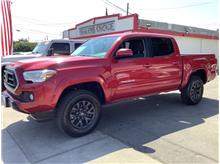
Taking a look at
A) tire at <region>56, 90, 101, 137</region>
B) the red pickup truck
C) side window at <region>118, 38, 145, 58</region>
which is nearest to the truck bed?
the red pickup truck

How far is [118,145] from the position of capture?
3965 millimetres

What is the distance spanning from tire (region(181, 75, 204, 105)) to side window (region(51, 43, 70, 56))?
486 cm

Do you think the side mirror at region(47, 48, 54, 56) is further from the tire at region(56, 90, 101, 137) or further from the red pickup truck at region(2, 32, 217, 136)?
the tire at region(56, 90, 101, 137)

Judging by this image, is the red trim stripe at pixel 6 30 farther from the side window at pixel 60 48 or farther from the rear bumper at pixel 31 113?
the rear bumper at pixel 31 113

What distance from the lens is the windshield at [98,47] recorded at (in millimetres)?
4928

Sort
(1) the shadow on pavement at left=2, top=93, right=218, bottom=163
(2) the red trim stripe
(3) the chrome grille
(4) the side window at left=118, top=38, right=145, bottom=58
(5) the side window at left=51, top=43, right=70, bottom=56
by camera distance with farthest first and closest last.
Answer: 1. (2) the red trim stripe
2. (5) the side window at left=51, top=43, right=70, bottom=56
3. (4) the side window at left=118, top=38, right=145, bottom=58
4. (3) the chrome grille
5. (1) the shadow on pavement at left=2, top=93, right=218, bottom=163

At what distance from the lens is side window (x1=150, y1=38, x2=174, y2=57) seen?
5.62 meters

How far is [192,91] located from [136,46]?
2239 millimetres

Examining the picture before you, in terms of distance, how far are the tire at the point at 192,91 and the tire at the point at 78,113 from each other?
9.65 ft

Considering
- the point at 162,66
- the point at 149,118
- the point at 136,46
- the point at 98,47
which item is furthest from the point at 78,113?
the point at 162,66

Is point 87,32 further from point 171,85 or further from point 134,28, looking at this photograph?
point 171,85

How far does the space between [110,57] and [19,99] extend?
1.84 m

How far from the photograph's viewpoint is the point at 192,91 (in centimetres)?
650

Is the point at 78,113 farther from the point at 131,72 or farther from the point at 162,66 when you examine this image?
the point at 162,66
